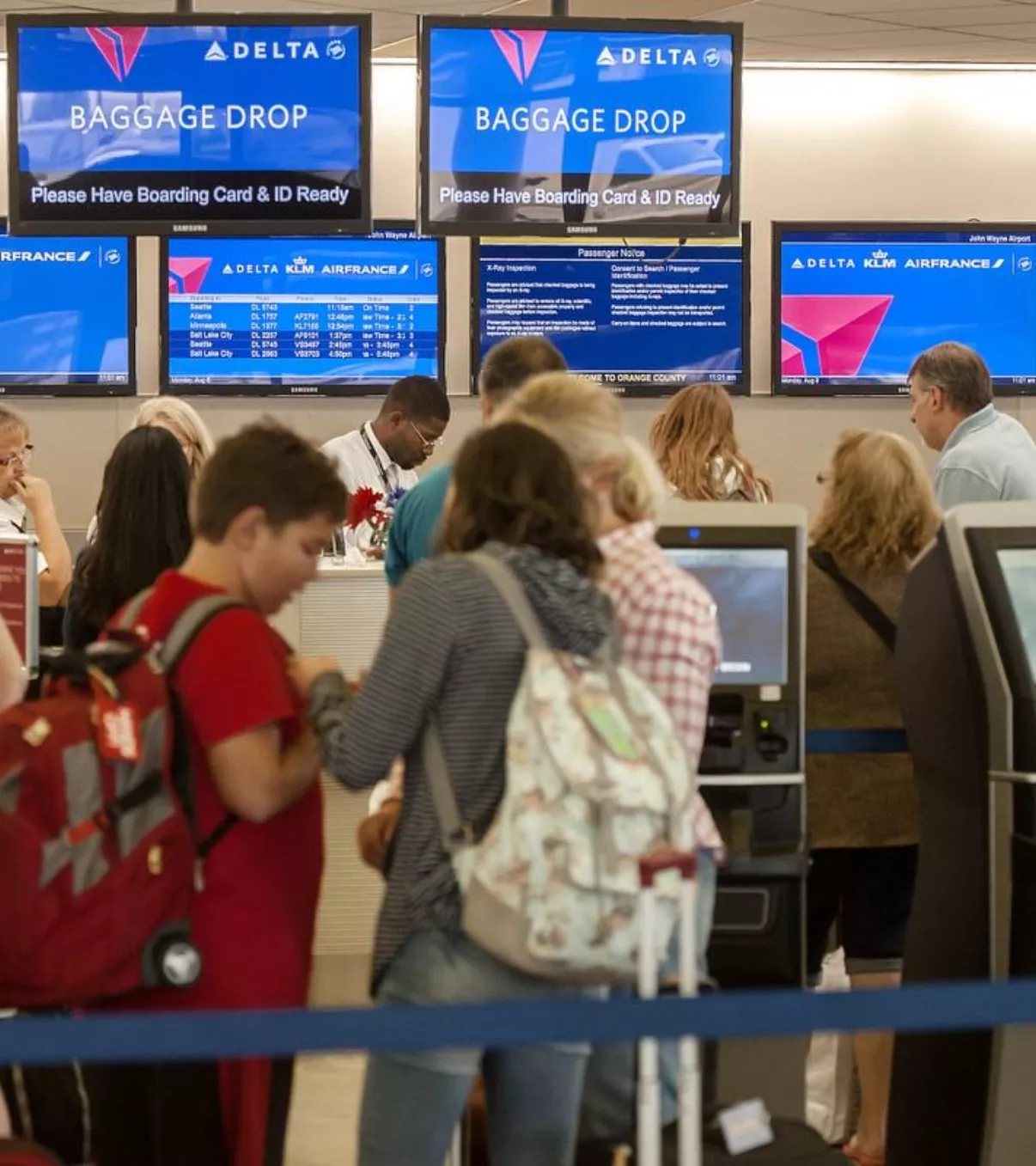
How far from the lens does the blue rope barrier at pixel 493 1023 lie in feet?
7.48

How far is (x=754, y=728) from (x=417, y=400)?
3.36 meters

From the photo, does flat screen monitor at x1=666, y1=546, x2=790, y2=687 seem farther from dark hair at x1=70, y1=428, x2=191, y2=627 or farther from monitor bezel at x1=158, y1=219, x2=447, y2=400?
monitor bezel at x1=158, y1=219, x2=447, y2=400

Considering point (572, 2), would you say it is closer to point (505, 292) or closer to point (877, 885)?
point (505, 292)

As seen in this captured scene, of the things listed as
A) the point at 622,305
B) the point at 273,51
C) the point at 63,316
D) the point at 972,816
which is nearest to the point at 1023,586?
the point at 972,816

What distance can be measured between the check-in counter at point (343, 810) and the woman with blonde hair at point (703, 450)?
0.92 m

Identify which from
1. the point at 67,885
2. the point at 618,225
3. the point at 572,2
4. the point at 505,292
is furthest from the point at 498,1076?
A: the point at 505,292

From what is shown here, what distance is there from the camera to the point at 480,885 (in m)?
2.46

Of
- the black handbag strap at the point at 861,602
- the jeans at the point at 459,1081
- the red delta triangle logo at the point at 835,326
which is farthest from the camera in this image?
the red delta triangle logo at the point at 835,326

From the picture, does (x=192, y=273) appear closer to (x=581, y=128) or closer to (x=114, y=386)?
(x=114, y=386)

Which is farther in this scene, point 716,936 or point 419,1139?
point 716,936

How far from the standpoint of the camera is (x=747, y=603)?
151 inches

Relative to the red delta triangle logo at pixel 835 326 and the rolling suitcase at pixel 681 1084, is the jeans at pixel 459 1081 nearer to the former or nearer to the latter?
the rolling suitcase at pixel 681 1084

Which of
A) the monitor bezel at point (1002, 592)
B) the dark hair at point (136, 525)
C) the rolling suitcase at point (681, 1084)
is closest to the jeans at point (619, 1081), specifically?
the rolling suitcase at point (681, 1084)

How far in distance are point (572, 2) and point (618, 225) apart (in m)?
1.95
